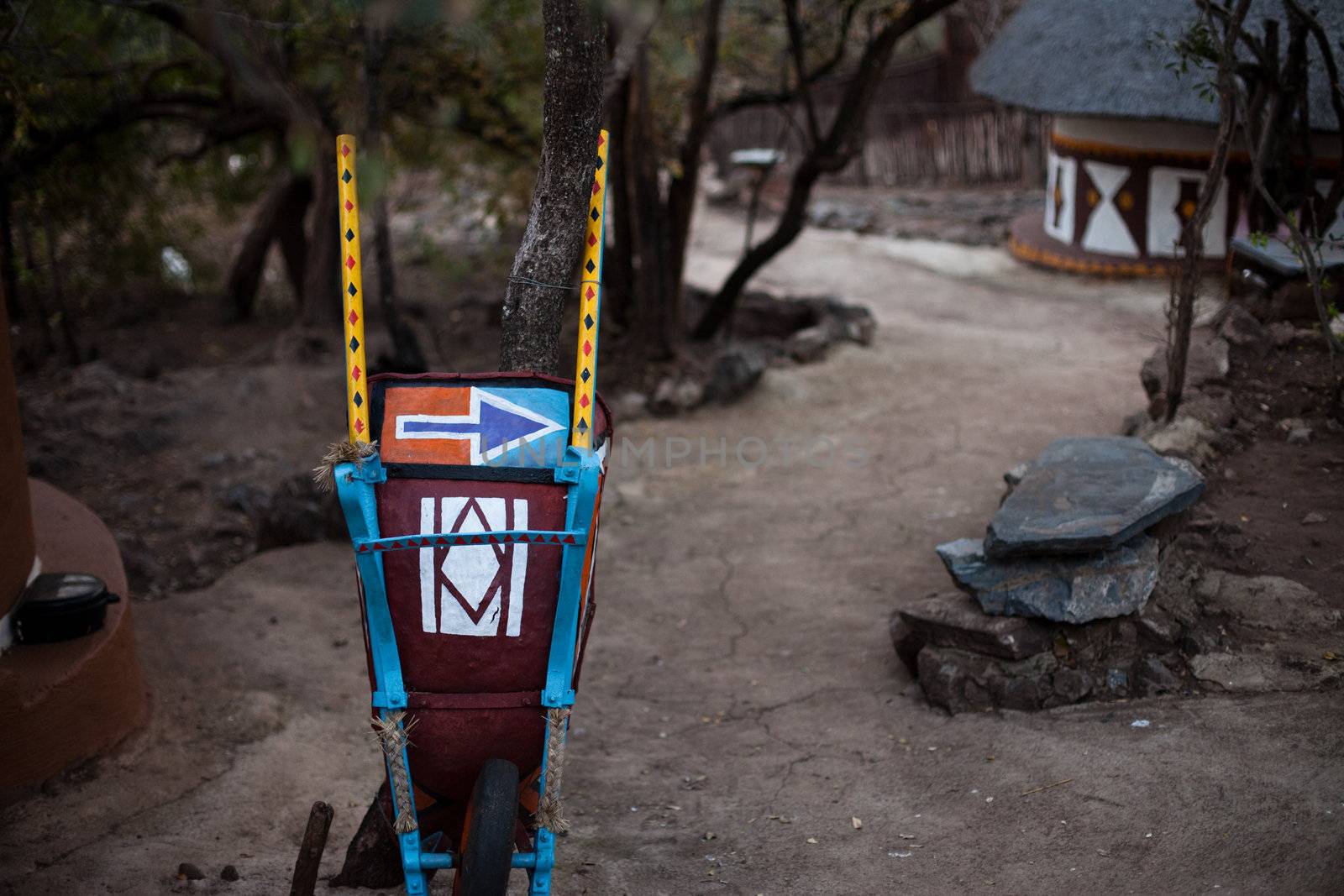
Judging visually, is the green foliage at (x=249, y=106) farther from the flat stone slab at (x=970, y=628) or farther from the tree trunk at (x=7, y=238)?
the flat stone slab at (x=970, y=628)

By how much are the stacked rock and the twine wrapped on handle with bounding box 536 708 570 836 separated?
1.92 m

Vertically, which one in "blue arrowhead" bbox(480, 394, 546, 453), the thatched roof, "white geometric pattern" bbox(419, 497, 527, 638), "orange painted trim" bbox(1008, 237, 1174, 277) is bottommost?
"orange painted trim" bbox(1008, 237, 1174, 277)

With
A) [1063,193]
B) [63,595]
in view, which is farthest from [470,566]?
[1063,193]

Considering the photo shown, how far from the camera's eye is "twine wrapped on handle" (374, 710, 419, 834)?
262 centimetres

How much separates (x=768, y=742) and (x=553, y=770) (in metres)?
1.67

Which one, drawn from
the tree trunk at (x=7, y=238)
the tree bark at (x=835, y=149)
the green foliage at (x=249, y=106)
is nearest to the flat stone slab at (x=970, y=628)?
the tree bark at (x=835, y=149)

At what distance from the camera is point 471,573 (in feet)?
8.44

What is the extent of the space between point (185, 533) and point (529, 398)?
4.86 meters

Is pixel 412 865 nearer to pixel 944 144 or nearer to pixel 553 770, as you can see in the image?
pixel 553 770

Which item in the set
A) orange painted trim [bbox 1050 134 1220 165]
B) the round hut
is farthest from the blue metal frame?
orange painted trim [bbox 1050 134 1220 165]

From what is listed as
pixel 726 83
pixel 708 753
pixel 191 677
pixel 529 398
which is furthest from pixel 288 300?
pixel 529 398

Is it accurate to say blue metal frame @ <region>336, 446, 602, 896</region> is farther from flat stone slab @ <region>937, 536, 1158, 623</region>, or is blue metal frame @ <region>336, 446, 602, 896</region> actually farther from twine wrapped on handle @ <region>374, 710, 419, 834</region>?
flat stone slab @ <region>937, 536, 1158, 623</region>

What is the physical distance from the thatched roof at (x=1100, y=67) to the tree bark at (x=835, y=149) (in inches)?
92.7

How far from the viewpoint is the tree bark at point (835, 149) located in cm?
A: 791
